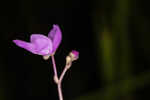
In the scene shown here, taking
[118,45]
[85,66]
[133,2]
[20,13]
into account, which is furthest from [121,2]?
[20,13]

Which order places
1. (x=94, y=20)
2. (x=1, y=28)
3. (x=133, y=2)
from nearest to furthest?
(x=1, y=28) → (x=94, y=20) → (x=133, y=2)

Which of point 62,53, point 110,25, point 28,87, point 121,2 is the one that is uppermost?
point 121,2

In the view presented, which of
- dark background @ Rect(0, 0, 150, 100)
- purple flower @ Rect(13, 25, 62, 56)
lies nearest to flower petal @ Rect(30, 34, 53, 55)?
purple flower @ Rect(13, 25, 62, 56)

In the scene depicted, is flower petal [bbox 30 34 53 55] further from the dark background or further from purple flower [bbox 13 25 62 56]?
the dark background

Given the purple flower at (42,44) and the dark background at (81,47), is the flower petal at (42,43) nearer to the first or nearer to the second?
the purple flower at (42,44)

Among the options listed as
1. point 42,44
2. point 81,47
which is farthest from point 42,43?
point 81,47

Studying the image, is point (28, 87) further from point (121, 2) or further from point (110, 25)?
point (121, 2)

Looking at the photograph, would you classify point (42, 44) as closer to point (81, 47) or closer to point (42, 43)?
point (42, 43)
